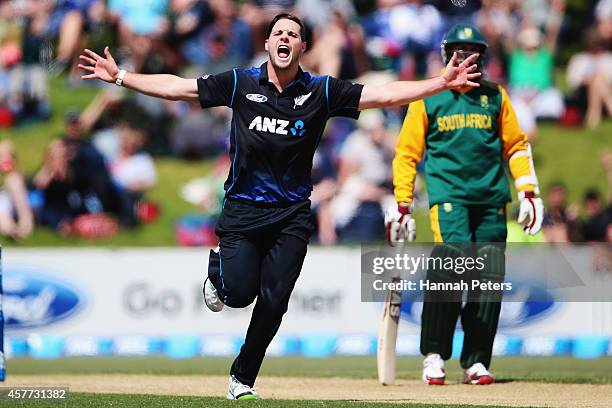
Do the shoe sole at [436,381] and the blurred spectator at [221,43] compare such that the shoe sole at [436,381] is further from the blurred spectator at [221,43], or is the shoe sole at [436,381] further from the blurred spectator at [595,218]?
the blurred spectator at [221,43]

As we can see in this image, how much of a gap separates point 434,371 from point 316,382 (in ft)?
3.75

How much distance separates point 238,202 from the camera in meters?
8.14

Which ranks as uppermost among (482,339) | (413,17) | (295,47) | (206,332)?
(413,17)

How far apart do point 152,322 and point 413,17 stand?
23.1 feet

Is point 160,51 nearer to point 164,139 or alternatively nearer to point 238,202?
point 164,139

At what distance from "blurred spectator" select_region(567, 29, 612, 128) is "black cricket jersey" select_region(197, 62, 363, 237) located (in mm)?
12127

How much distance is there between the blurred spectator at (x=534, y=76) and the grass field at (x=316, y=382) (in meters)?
6.07

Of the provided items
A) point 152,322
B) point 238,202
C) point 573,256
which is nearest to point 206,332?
point 152,322

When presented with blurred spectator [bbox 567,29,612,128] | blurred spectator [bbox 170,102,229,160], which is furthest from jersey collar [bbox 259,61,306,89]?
blurred spectator [bbox 567,29,612,128]

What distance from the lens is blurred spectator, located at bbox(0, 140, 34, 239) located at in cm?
1809

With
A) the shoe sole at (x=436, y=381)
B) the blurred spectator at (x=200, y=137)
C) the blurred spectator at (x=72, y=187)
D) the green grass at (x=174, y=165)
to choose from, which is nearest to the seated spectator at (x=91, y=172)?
the blurred spectator at (x=72, y=187)

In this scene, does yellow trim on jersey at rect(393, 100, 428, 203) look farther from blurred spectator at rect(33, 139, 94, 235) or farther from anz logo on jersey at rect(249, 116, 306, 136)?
blurred spectator at rect(33, 139, 94, 235)

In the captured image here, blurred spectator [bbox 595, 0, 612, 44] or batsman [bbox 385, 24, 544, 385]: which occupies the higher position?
blurred spectator [bbox 595, 0, 612, 44]

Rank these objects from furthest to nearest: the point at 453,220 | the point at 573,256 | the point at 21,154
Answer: the point at 21,154 < the point at 573,256 < the point at 453,220
